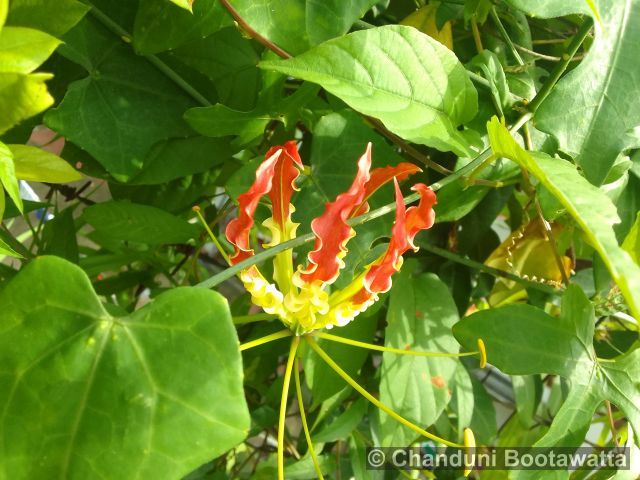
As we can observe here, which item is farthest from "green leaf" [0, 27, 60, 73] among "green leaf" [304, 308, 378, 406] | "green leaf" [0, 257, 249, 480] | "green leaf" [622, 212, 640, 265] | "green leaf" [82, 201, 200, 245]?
"green leaf" [622, 212, 640, 265]

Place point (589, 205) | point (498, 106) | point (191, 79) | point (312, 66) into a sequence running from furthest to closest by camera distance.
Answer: point (191, 79) → point (498, 106) → point (312, 66) → point (589, 205)

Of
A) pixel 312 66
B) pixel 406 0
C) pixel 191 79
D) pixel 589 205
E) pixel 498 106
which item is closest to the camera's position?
pixel 589 205

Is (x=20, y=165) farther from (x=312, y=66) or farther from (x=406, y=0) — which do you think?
(x=406, y=0)

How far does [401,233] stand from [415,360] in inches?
14.3

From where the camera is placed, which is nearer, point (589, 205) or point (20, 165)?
point (589, 205)

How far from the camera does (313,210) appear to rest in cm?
71

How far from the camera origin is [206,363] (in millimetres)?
423

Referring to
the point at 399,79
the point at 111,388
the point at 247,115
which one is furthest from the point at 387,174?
the point at 111,388

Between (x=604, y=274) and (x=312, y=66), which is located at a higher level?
(x=312, y=66)

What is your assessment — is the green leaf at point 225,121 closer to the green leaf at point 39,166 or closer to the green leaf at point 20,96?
the green leaf at point 39,166

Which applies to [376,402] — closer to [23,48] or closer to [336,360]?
[336,360]

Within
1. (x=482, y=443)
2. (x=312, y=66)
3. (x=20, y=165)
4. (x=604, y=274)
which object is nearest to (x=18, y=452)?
(x=20, y=165)

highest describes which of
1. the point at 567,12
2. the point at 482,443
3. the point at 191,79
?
the point at 567,12

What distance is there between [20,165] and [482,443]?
2.93ft
